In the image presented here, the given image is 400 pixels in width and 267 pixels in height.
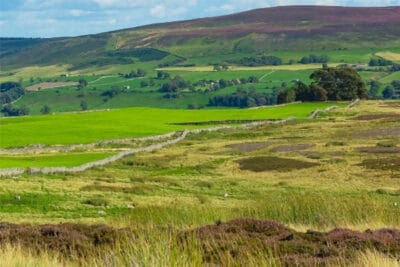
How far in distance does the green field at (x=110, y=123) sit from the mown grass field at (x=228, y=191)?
8.32m

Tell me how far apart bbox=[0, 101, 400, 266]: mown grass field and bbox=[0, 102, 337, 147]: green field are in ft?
27.3

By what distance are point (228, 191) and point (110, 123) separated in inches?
1825

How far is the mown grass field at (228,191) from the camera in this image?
41.2 ft

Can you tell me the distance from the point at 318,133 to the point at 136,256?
66.0m

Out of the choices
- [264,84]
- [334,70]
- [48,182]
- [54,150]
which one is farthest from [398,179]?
[264,84]

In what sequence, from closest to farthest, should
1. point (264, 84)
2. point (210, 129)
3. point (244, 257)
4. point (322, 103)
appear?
point (244, 257)
point (210, 129)
point (322, 103)
point (264, 84)

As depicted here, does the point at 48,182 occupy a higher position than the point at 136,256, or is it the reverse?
the point at 136,256

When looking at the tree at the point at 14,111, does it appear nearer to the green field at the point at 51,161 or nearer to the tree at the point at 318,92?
the tree at the point at 318,92

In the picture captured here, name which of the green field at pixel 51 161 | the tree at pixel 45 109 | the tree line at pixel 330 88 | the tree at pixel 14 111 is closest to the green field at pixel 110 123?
the tree line at pixel 330 88

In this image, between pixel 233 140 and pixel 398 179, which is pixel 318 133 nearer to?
pixel 233 140

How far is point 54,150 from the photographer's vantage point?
6334 centimetres

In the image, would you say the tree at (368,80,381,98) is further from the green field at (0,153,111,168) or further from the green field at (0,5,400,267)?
the green field at (0,153,111,168)

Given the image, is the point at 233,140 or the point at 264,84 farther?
the point at 264,84

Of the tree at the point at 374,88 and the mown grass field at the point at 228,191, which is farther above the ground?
the mown grass field at the point at 228,191
